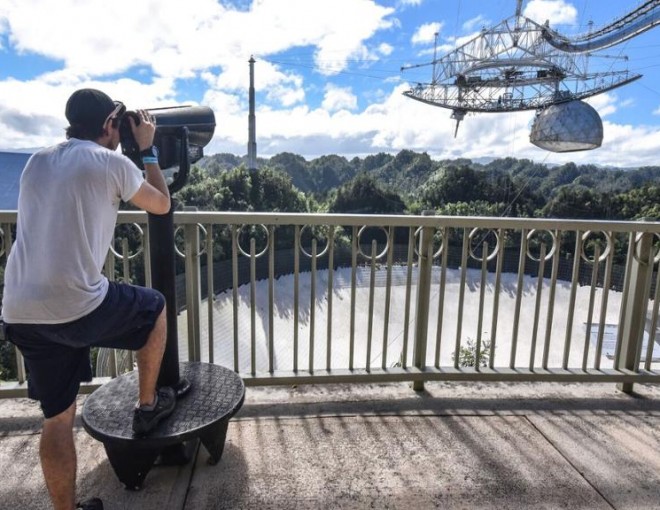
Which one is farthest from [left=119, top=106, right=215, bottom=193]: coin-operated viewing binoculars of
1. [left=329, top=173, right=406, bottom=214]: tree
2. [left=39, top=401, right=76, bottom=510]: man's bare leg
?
[left=329, top=173, right=406, bottom=214]: tree

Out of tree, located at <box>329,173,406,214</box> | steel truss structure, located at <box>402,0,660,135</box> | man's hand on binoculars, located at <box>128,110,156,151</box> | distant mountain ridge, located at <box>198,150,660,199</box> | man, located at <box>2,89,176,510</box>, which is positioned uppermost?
steel truss structure, located at <box>402,0,660,135</box>

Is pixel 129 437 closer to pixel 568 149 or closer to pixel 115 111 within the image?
pixel 115 111

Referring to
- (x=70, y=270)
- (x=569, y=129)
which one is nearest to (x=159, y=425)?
(x=70, y=270)

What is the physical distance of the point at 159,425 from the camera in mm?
1655

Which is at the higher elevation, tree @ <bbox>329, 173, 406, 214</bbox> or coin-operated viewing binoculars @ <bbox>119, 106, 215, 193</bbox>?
coin-operated viewing binoculars @ <bbox>119, 106, 215, 193</bbox>

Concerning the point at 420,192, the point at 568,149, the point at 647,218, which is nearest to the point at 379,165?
the point at 420,192

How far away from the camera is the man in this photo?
1288 millimetres

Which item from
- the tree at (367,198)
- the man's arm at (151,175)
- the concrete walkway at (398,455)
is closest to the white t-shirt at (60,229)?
the man's arm at (151,175)

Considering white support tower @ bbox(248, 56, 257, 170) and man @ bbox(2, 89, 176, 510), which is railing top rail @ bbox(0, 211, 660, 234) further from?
white support tower @ bbox(248, 56, 257, 170)

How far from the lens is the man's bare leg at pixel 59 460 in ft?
4.61

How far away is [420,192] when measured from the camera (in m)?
39.4

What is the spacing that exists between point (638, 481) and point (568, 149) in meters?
15.3

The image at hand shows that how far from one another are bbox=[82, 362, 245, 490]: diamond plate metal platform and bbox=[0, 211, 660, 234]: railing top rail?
2.52 ft

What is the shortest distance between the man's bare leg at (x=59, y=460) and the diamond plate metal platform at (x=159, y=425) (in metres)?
0.17
